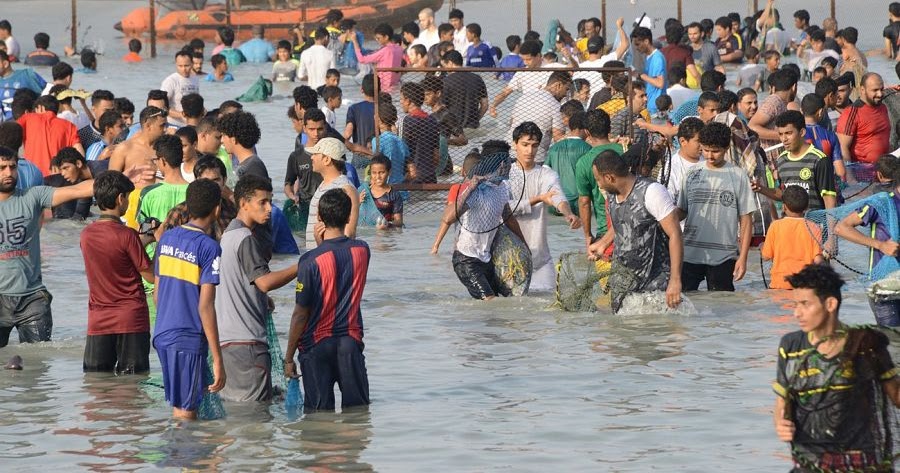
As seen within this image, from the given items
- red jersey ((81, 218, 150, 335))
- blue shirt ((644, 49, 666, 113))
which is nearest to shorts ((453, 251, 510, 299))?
red jersey ((81, 218, 150, 335))

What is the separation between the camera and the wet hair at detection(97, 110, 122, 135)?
1552 cm

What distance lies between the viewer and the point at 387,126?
1667cm

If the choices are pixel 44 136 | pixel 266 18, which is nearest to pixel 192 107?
pixel 44 136

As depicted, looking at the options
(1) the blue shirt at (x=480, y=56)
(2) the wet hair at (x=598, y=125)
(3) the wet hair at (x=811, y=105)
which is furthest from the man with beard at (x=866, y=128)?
(1) the blue shirt at (x=480, y=56)

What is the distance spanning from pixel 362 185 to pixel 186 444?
7830mm

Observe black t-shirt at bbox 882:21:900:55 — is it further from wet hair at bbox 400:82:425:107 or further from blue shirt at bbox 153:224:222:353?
blue shirt at bbox 153:224:222:353

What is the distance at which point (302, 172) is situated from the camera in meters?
14.9

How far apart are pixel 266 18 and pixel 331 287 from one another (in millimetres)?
32774

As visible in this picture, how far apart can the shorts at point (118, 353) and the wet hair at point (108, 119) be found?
6377 millimetres

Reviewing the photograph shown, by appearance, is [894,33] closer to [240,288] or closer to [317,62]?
[317,62]

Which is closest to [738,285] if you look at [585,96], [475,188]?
[475,188]

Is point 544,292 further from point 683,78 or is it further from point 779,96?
point 683,78

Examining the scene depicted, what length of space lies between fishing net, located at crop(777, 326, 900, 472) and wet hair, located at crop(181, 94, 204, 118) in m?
8.95

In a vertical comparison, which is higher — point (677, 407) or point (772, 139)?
point (772, 139)
